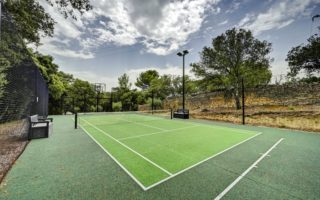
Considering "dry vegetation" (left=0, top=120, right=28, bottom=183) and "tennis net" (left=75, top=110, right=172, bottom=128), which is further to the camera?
"tennis net" (left=75, top=110, right=172, bottom=128)

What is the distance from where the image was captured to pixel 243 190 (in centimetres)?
224

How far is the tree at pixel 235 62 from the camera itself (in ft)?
41.8

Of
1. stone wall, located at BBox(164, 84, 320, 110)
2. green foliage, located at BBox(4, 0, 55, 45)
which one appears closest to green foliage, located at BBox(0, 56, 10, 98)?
green foliage, located at BBox(4, 0, 55, 45)

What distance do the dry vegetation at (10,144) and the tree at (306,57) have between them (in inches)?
595

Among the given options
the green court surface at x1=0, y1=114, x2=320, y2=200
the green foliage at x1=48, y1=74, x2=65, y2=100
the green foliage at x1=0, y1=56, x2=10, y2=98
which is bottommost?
the green court surface at x1=0, y1=114, x2=320, y2=200

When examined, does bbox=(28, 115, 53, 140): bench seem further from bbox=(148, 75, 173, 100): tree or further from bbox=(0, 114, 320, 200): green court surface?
bbox=(148, 75, 173, 100): tree

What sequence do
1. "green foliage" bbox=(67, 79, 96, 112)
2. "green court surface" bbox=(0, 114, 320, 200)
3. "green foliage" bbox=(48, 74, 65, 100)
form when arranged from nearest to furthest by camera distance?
"green court surface" bbox=(0, 114, 320, 200)
"green foliage" bbox=(48, 74, 65, 100)
"green foliage" bbox=(67, 79, 96, 112)

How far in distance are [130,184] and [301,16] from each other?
1178 centimetres

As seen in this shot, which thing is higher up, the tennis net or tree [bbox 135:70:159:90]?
tree [bbox 135:70:159:90]

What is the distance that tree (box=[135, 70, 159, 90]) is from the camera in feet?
113

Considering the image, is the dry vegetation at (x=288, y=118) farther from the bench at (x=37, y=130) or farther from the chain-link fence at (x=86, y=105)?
the chain-link fence at (x=86, y=105)

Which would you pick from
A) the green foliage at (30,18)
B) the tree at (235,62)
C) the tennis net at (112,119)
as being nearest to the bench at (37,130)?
the tennis net at (112,119)

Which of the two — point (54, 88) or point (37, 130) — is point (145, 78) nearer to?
point (54, 88)

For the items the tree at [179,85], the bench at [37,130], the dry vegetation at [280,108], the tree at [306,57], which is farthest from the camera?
the tree at [179,85]
